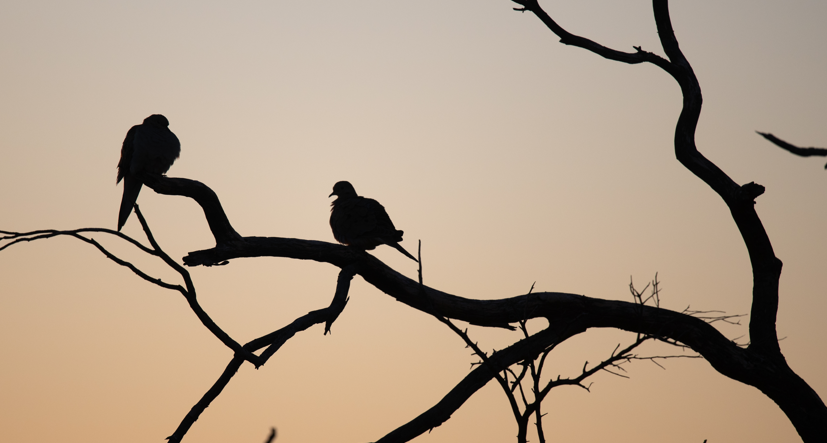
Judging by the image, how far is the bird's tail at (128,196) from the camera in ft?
20.7

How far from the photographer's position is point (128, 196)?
21.2ft

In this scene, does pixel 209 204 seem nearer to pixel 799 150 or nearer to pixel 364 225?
pixel 364 225

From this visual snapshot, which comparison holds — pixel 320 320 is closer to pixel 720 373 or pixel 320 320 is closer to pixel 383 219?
pixel 383 219

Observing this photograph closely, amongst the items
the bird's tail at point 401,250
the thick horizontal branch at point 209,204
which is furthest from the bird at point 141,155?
the bird's tail at point 401,250

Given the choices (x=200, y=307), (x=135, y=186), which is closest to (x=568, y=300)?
(x=200, y=307)

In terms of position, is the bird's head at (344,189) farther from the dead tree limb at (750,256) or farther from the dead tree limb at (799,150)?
the dead tree limb at (799,150)

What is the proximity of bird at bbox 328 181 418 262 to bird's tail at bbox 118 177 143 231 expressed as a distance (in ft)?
5.96

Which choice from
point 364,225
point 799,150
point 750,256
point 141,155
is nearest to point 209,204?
point 364,225

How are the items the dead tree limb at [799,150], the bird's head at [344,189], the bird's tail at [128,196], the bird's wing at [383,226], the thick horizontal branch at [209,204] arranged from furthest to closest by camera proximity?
the bird's head at [344,189] < the bird's wing at [383,226] < the bird's tail at [128,196] < the thick horizontal branch at [209,204] < the dead tree limb at [799,150]

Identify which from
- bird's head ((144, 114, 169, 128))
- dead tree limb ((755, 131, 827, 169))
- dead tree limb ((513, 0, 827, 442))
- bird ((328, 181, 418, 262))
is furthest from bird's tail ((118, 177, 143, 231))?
dead tree limb ((755, 131, 827, 169))

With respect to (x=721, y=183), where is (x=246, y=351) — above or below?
Answer: below

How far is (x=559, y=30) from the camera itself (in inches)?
257

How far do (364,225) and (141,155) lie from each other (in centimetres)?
230

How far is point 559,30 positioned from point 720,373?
10.7 ft
